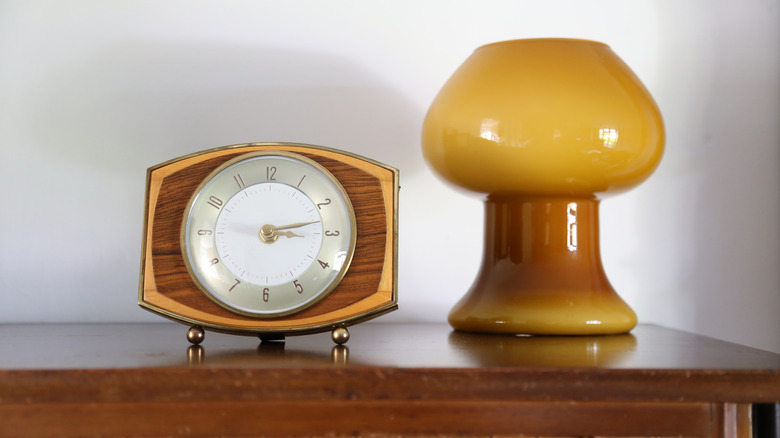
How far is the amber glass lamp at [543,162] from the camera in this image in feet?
2.42

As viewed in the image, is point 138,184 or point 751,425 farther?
point 138,184

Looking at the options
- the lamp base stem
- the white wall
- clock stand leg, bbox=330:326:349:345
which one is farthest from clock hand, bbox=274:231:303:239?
the white wall

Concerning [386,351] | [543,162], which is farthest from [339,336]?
[543,162]

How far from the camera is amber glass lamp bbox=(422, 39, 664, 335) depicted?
738mm

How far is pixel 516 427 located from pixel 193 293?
0.33 m

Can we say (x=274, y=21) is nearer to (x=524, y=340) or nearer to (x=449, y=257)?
(x=449, y=257)

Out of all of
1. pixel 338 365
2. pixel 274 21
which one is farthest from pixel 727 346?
pixel 274 21

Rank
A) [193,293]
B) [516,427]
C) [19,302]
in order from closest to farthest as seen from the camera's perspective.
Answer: [516,427]
[193,293]
[19,302]

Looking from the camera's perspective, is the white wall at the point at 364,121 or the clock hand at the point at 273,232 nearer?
the clock hand at the point at 273,232

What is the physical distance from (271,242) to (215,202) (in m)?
0.07

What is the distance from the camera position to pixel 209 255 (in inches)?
27.2

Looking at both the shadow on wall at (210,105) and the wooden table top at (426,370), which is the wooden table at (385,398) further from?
the shadow on wall at (210,105)

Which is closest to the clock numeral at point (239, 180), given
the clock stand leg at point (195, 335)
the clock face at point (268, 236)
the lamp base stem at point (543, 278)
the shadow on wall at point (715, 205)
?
the clock face at point (268, 236)

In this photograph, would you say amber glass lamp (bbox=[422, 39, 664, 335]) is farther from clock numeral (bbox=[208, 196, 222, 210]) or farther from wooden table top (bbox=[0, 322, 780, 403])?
clock numeral (bbox=[208, 196, 222, 210])
